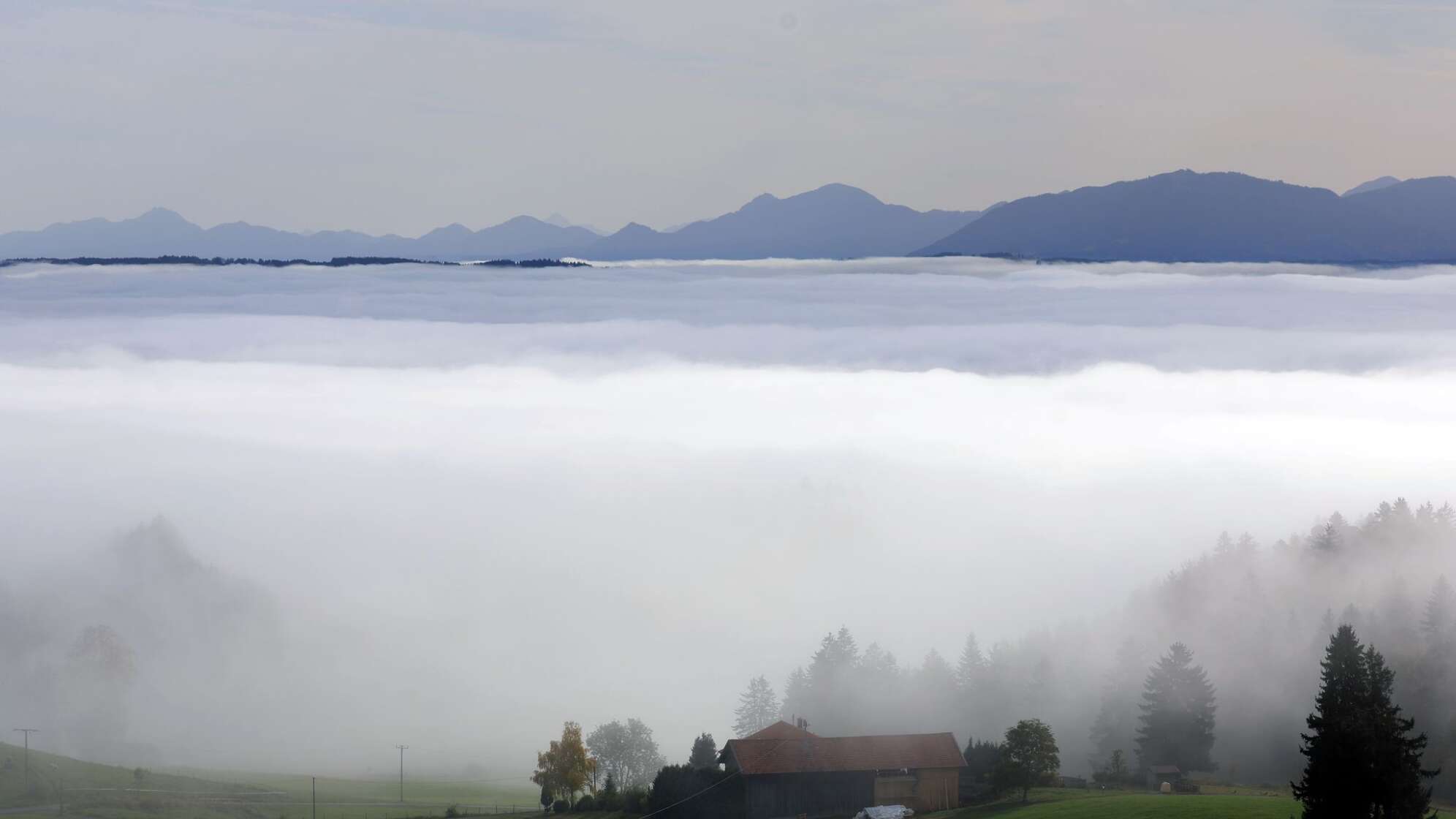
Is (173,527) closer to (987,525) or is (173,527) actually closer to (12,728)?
(12,728)

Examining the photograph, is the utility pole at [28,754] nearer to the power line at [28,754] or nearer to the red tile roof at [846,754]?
the power line at [28,754]

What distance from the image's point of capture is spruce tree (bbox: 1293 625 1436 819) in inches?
2031

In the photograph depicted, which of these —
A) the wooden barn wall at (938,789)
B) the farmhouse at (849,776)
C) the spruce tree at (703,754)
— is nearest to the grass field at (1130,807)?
the wooden barn wall at (938,789)

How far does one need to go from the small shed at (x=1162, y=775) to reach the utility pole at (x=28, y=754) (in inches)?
Answer: 2517

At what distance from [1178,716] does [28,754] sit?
70.4 meters

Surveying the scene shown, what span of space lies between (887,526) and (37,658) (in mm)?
90857

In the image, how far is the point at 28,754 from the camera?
104m

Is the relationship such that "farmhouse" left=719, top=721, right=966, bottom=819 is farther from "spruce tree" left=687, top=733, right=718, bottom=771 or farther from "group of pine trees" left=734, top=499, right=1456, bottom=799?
"group of pine trees" left=734, top=499, right=1456, bottom=799

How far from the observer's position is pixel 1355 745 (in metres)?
51.8

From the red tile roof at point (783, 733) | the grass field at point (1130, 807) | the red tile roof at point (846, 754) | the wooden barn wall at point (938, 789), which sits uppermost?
the red tile roof at point (783, 733)

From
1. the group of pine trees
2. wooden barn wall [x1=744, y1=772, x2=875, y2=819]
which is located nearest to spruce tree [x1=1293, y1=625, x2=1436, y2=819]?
wooden barn wall [x1=744, y1=772, x2=875, y2=819]

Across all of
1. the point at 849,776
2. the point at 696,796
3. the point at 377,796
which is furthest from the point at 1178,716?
the point at 377,796

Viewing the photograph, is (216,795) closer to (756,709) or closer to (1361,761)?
(756,709)

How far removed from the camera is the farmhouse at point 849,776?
256ft
